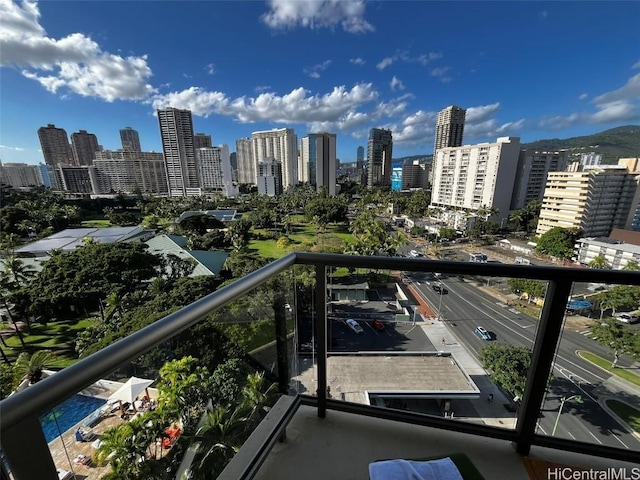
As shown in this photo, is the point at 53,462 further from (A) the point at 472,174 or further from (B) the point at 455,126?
(B) the point at 455,126

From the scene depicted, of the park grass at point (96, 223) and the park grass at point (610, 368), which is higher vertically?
the park grass at point (610, 368)

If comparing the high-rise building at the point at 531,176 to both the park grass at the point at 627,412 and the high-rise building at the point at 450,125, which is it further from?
the park grass at the point at 627,412

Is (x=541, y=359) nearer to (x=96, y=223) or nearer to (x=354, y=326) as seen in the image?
(x=354, y=326)

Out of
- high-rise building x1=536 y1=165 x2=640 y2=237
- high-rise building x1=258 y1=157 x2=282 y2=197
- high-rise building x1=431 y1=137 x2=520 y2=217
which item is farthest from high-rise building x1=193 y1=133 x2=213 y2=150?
high-rise building x1=536 y1=165 x2=640 y2=237

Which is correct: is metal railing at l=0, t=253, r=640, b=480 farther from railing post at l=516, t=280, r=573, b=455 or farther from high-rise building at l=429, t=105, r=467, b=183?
high-rise building at l=429, t=105, r=467, b=183

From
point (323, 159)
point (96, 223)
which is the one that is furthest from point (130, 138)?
point (323, 159)

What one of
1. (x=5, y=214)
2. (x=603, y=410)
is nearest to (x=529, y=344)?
(x=603, y=410)

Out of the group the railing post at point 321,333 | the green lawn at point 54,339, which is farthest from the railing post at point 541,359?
the green lawn at point 54,339
